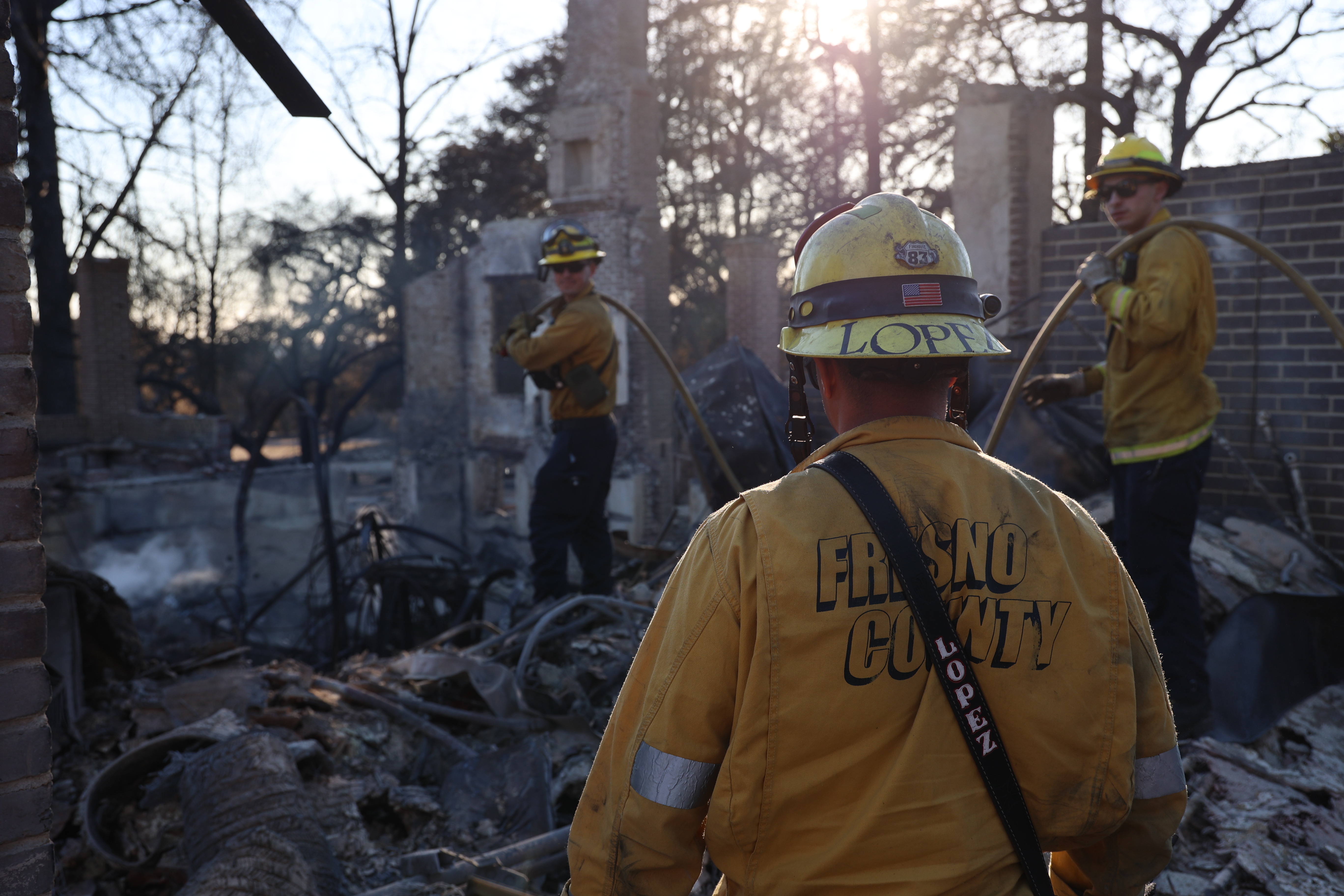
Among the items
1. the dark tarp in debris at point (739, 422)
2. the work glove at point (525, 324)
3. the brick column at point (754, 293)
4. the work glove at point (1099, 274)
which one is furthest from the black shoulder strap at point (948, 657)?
the brick column at point (754, 293)

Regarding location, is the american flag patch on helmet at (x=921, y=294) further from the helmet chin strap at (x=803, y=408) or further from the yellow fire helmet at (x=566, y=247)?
the yellow fire helmet at (x=566, y=247)

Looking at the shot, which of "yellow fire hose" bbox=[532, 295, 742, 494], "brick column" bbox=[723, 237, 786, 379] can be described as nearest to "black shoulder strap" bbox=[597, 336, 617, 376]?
"yellow fire hose" bbox=[532, 295, 742, 494]

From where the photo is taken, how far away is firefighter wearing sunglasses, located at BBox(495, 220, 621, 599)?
5453 millimetres

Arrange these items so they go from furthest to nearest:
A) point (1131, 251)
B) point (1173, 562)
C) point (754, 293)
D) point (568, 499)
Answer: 1. point (754, 293)
2. point (568, 499)
3. point (1131, 251)
4. point (1173, 562)

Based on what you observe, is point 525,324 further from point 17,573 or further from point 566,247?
point 17,573

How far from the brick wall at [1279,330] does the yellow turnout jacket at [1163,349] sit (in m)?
2.01

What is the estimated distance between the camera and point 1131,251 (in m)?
3.99

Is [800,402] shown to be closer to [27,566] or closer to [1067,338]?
[27,566]

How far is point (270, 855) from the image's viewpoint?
259 cm

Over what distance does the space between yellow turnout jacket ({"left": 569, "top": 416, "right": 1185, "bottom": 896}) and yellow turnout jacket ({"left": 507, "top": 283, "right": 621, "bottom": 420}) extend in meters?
4.09

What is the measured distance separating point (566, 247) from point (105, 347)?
13291 millimetres

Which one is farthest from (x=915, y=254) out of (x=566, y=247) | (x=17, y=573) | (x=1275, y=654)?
(x=566, y=247)

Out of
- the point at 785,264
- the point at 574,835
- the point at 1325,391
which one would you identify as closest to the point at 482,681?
the point at 574,835

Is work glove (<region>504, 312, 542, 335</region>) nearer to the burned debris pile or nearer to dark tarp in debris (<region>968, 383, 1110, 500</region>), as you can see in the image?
the burned debris pile
